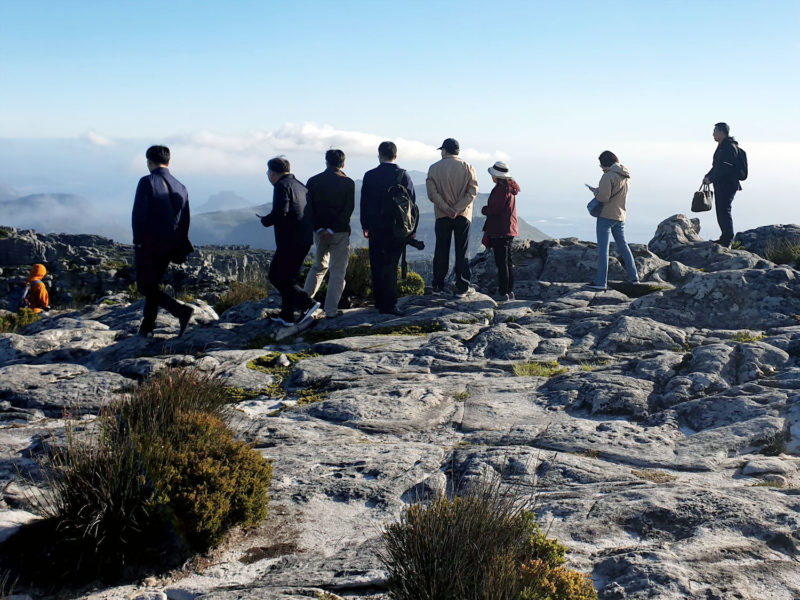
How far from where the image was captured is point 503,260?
13.2 m

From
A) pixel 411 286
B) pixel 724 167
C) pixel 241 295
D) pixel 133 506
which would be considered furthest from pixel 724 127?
pixel 133 506

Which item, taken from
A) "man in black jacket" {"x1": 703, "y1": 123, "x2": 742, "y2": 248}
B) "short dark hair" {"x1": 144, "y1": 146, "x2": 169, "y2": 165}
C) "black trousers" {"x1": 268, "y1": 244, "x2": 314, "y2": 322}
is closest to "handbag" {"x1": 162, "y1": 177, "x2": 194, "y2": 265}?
"short dark hair" {"x1": 144, "y1": 146, "x2": 169, "y2": 165}

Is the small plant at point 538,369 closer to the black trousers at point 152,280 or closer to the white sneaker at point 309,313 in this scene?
the white sneaker at point 309,313

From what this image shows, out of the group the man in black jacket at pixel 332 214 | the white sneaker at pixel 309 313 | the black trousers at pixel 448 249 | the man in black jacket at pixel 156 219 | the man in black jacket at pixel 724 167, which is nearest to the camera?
the man in black jacket at pixel 156 219

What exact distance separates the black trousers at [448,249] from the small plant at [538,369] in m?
3.72

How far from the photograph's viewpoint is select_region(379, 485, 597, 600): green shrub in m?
3.76

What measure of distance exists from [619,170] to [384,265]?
4.91 m

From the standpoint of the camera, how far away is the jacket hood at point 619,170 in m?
12.8

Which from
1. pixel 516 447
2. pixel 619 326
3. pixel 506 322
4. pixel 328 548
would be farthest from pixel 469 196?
pixel 328 548

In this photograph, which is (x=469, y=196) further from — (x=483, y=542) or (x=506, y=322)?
(x=483, y=542)

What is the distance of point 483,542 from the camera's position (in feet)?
13.1

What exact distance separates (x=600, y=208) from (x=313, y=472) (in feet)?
29.1

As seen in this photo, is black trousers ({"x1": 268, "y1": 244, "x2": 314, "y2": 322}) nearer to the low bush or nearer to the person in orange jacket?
the low bush

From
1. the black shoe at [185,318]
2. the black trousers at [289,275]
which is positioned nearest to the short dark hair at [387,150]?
the black trousers at [289,275]
